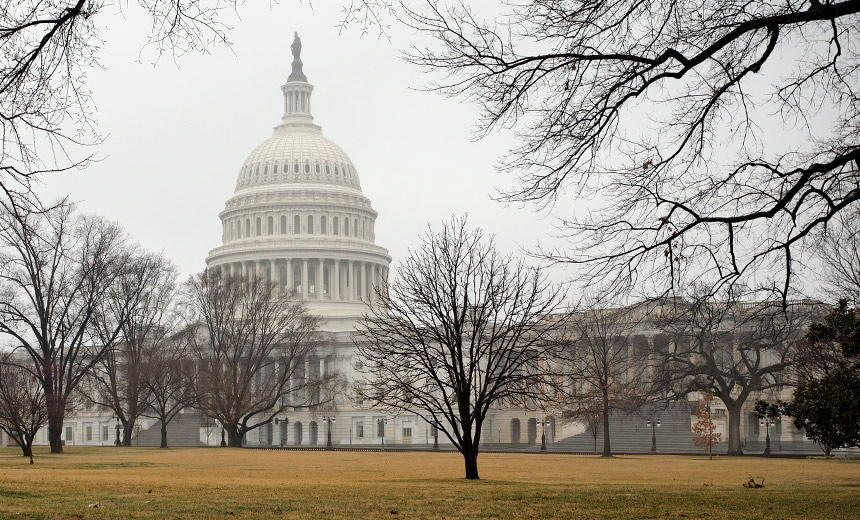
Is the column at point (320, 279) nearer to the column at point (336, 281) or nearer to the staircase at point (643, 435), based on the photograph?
the column at point (336, 281)

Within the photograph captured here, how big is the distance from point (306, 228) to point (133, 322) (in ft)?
281

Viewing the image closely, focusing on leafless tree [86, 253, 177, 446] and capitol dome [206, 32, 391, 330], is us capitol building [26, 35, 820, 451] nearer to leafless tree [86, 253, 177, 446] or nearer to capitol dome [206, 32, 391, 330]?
capitol dome [206, 32, 391, 330]

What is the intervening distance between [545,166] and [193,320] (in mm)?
85437

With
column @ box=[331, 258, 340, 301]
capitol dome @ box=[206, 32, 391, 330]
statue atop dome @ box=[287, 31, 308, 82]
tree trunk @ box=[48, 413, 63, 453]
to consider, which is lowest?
tree trunk @ box=[48, 413, 63, 453]

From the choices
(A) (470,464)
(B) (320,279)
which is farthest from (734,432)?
(B) (320,279)

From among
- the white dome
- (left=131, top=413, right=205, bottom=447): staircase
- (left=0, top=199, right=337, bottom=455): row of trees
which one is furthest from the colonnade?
(left=0, top=199, right=337, bottom=455): row of trees

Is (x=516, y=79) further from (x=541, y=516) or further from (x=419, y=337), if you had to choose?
(x=419, y=337)

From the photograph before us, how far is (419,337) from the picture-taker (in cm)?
3584

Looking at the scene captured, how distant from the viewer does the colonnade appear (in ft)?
532

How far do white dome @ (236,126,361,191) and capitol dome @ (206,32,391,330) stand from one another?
15cm

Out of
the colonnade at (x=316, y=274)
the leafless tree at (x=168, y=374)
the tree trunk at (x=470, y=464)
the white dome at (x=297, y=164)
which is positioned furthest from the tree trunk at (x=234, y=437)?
the white dome at (x=297, y=164)

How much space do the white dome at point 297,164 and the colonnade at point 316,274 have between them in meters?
14.6

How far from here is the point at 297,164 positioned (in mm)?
174500

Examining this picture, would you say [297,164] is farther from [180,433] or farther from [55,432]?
[55,432]
